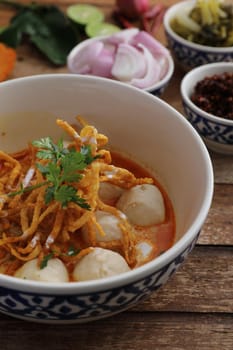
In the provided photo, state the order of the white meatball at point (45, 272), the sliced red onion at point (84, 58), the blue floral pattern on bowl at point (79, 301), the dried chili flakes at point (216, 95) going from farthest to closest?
1. the sliced red onion at point (84, 58)
2. the dried chili flakes at point (216, 95)
3. the white meatball at point (45, 272)
4. the blue floral pattern on bowl at point (79, 301)

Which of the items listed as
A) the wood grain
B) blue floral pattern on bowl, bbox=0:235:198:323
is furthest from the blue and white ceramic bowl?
the wood grain

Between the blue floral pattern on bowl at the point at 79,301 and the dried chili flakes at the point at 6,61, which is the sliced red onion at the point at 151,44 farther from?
the blue floral pattern on bowl at the point at 79,301

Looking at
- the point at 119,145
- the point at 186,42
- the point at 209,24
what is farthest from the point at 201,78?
the point at 119,145

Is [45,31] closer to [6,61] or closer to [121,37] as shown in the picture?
[6,61]

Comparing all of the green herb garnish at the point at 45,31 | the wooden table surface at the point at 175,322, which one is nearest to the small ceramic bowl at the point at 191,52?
the green herb garnish at the point at 45,31

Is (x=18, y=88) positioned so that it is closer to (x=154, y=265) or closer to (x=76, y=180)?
(x=76, y=180)

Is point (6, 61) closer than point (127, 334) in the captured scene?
No
